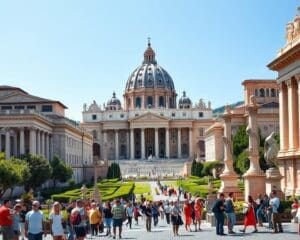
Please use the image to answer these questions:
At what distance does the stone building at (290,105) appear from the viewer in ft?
154

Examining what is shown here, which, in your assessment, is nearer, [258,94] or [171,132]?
[258,94]

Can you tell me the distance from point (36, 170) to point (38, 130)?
1778cm

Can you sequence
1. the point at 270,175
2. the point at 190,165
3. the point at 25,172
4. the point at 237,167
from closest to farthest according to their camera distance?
1. the point at 270,175
2. the point at 25,172
3. the point at 237,167
4. the point at 190,165

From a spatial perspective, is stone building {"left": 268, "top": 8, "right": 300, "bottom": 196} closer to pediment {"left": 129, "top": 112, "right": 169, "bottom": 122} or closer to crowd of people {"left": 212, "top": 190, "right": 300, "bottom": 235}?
crowd of people {"left": 212, "top": 190, "right": 300, "bottom": 235}

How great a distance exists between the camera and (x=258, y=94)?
13525cm

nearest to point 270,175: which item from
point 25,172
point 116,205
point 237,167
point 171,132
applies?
point 116,205

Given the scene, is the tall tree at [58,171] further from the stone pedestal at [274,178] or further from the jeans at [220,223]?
the jeans at [220,223]

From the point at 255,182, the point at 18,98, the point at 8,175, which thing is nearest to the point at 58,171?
the point at 18,98

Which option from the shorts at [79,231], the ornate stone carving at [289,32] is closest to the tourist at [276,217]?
the shorts at [79,231]

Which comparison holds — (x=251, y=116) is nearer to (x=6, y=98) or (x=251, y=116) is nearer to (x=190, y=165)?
(x=6, y=98)

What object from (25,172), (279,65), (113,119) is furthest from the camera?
(113,119)

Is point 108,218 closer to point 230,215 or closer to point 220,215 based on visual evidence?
point 220,215

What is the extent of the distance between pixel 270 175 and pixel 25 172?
4414 centimetres

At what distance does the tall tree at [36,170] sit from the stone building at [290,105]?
130 feet
